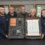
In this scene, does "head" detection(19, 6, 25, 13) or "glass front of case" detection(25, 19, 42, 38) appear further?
"head" detection(19, 6, 25, 13)

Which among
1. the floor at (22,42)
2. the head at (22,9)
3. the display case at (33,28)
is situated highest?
the head at (22,9)

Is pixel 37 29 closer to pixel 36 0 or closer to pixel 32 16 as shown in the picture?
pixel 32 16

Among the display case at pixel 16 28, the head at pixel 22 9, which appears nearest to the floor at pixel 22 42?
the display case at pixel 16 28

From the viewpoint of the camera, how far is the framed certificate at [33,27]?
1342 mm

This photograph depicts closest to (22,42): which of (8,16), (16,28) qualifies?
(16,28)

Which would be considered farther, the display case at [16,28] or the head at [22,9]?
the head at [22,9]

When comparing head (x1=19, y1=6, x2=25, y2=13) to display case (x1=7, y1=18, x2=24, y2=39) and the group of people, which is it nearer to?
the group of people

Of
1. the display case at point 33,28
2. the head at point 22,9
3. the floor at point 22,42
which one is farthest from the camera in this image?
the head at point 22,9

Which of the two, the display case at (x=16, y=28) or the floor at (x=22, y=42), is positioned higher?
the display case at (x=16, y=28)

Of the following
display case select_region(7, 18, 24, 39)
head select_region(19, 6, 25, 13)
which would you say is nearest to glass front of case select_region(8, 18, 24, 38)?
display case select_region(7, 18, 24, 39)

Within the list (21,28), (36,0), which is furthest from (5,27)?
(36,0)

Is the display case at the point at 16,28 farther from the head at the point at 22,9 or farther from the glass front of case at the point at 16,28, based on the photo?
the head at the point at 22,9

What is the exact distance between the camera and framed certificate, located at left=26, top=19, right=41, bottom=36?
52.8 inches

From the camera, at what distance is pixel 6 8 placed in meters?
1.54
